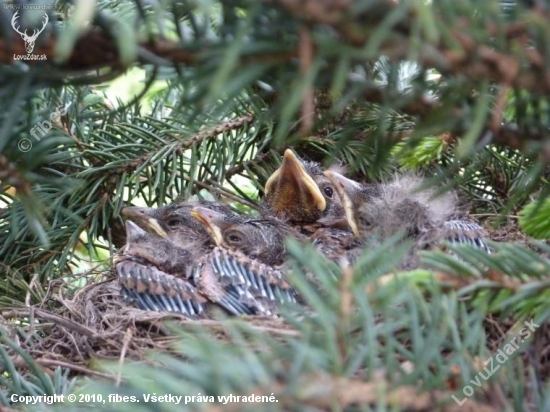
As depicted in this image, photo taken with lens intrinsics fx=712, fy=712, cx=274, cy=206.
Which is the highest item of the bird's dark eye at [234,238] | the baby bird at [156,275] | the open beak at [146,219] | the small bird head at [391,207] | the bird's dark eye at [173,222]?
the small bird head at [391,207]

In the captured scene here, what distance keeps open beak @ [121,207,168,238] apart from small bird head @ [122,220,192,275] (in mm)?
16

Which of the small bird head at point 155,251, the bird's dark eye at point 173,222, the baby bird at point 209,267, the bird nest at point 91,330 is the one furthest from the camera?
the bird's dark eye at point 173,222

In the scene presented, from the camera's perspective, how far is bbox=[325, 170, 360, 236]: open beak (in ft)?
5.29

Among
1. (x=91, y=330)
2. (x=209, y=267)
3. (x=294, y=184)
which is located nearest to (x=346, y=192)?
(x=294, y=184)

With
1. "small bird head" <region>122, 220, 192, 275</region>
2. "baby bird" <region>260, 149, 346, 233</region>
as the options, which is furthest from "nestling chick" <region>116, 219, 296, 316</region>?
"baby bird" <region>260, 149, 346, 233</region>

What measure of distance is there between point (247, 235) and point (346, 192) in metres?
0.26

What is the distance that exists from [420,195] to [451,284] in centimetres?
101

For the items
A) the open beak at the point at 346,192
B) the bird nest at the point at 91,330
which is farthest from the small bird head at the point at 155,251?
the open beak at the point at 346,192

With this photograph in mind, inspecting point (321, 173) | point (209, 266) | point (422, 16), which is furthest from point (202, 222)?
point (422, 16)

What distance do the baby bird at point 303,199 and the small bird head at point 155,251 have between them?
0.26 m

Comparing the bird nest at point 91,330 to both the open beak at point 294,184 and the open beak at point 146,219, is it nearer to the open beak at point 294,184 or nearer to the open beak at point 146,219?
the open beak at point 146,219

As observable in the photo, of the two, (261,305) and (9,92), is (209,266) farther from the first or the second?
(9,92)

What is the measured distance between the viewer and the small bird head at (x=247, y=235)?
62.1 inches

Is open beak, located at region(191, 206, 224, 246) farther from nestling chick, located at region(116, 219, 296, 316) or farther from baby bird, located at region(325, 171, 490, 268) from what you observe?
baby bird, located at region(325, 171, 490, 268)
